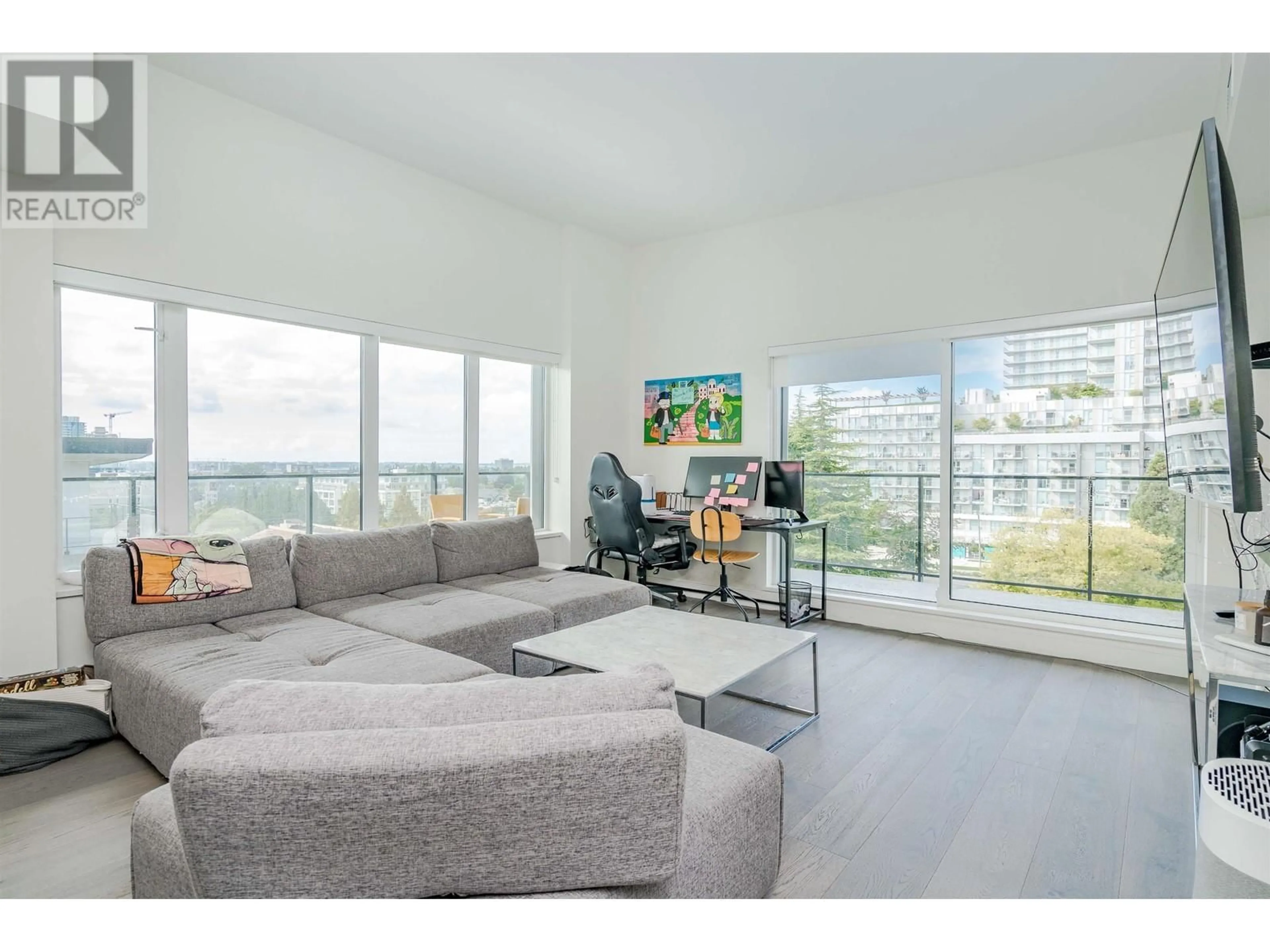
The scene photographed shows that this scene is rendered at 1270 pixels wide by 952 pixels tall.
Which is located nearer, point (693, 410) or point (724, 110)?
point (724, 110)

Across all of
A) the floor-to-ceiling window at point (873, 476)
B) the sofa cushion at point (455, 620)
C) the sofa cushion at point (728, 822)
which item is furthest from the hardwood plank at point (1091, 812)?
the sofa cushion at point (455, 620)

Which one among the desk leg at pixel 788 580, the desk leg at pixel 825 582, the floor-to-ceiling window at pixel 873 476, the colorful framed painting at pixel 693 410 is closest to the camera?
the desk leg at pixel 788 580

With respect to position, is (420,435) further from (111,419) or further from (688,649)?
(688,649)

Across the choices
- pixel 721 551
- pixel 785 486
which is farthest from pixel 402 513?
pixel 785 486

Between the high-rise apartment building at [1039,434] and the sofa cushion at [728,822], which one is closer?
the sofa cushion at [728,822]

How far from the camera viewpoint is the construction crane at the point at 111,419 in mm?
2963

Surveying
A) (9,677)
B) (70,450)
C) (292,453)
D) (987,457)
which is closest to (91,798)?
(9,677)

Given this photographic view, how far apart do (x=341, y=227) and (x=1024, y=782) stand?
428 centimetres

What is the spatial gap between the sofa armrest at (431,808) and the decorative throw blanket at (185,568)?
93.8 inches

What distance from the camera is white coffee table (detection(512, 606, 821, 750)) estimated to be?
228 centimetres

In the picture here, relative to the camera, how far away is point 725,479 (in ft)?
16.0

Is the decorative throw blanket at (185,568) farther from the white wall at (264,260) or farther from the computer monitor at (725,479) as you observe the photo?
the computer monitor at (725,479)

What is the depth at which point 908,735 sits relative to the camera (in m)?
2.67

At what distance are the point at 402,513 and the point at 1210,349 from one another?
13.0 ft
